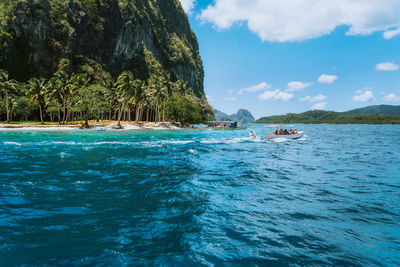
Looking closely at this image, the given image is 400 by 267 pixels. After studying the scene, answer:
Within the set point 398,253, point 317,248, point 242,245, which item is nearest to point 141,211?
point 242,245

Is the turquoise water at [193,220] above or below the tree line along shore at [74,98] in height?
below

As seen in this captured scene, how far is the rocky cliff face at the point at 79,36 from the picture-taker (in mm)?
72500

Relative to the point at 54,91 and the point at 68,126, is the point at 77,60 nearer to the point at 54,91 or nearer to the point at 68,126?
the point at 54,91

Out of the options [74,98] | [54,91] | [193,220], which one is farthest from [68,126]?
[193,220]

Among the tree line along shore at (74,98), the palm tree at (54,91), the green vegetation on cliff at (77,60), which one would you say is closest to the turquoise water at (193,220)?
the tree line along shore at (74,98)

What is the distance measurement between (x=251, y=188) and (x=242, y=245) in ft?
16.3

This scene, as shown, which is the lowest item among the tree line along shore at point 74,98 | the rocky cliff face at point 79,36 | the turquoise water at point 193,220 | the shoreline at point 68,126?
the turquoise water at point 193,220

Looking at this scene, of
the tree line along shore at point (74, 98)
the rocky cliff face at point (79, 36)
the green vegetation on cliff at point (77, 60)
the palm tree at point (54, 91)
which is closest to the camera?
the palm tree at point (54, 91)

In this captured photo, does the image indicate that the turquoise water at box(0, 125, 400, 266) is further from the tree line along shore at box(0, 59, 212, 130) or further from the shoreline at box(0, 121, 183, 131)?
the tree line along shore at box(0, 59, 212, 130)

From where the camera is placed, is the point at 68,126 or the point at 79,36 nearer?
the point at 68,126

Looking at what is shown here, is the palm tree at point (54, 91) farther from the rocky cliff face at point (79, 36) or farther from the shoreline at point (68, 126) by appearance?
the rocky cliff face at point (79, 36)

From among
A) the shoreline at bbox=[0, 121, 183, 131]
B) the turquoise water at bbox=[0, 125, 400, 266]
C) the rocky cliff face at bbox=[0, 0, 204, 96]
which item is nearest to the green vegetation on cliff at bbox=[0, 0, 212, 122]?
the rocky cliff face at bbox=[0, 0, 204, 96]

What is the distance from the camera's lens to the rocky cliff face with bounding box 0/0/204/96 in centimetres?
7250

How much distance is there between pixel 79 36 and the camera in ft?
302
